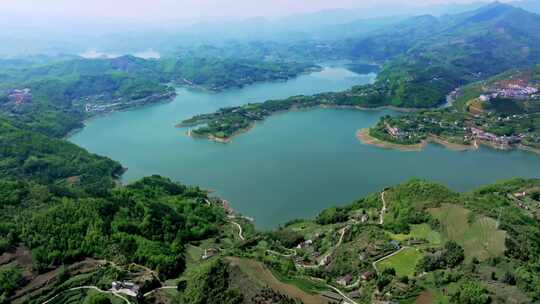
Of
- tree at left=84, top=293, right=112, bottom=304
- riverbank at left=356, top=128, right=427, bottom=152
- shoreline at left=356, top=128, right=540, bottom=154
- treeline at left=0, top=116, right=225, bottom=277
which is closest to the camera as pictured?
tree at left=84, top=293, right=112, bottom=304

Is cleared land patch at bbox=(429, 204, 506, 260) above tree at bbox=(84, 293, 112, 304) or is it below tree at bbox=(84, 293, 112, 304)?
above

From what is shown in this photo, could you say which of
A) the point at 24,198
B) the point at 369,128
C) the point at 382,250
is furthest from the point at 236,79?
the point at 382,250

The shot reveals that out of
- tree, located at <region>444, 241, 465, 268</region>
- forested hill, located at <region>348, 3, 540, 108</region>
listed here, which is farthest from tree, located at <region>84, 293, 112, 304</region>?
forested hill, located at <region>348, 3, 540, 108</region>

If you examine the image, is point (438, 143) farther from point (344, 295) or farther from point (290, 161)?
point (344, 295)

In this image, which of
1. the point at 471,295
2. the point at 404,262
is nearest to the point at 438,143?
the point at 404,262

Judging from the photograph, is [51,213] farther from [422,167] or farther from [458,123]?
[458,123]

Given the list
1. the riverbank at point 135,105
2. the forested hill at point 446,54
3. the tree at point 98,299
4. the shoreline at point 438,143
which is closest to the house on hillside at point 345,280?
the tree at point 98,299

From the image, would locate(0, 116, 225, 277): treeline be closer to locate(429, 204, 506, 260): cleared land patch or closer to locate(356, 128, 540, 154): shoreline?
locate(429, 204, 506, 260): cleared land patch
